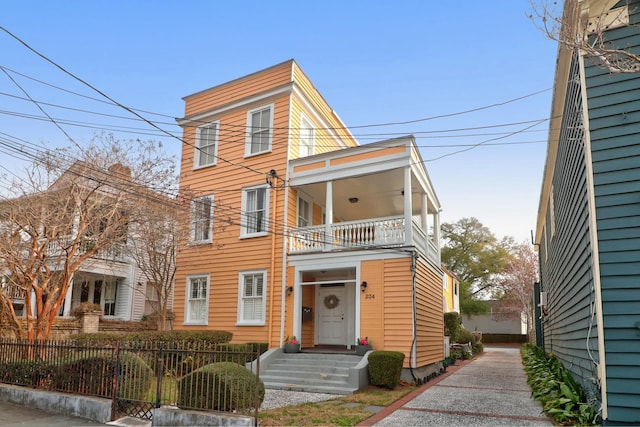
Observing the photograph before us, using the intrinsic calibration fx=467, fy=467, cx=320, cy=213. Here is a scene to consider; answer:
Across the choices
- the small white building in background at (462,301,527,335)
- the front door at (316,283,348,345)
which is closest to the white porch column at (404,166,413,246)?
the front door at (316,283,348,345)

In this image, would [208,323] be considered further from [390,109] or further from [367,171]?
[390,109]

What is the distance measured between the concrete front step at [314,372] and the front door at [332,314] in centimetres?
225

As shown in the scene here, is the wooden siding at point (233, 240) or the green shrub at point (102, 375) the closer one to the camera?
the green shrub at point (102, 375)

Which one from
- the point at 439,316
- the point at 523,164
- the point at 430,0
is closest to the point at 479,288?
the point at 439,316

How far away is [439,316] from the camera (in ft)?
55.0

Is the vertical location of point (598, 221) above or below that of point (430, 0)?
below

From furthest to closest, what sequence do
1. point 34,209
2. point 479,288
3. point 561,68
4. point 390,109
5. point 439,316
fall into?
point 479,288 < point 439,316 < point 390,109 < point 34,209 < point 561,68

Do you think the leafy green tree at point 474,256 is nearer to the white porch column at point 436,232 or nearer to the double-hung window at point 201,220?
the white porch column at point 436,232

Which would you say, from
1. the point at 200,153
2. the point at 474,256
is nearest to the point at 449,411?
the point at 200,153

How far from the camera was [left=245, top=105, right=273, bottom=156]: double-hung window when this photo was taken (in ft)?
52.3

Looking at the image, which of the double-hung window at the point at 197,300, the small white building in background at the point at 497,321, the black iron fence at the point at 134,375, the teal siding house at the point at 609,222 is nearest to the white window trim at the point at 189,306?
the double-hung window at the point at 197,300

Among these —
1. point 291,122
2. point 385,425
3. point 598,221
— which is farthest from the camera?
point 291,122

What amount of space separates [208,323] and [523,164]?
1123cm

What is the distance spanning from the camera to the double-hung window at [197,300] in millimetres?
16062
